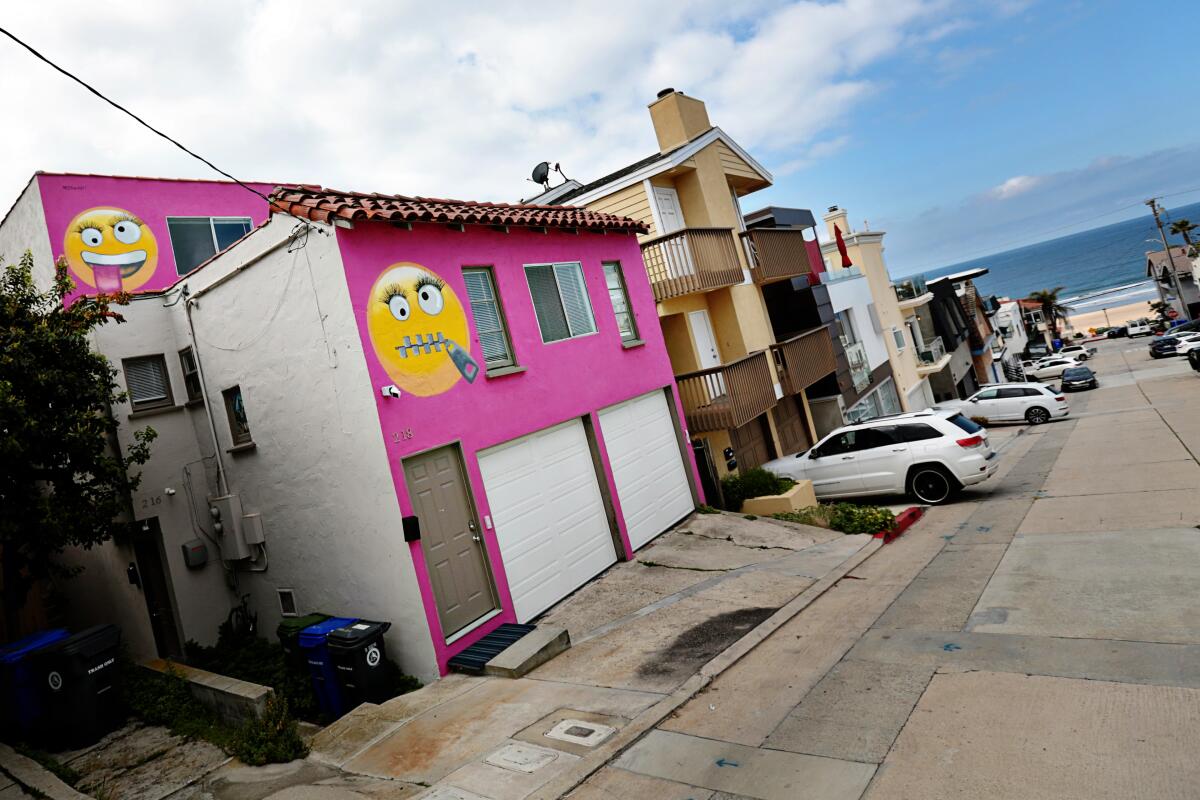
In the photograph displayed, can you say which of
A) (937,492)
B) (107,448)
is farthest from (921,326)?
(107,448)

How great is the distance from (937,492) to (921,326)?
2334cm

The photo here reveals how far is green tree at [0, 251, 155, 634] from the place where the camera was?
25.9 feet

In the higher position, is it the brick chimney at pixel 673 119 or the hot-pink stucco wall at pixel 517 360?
the brick chimney at pixel 673 119

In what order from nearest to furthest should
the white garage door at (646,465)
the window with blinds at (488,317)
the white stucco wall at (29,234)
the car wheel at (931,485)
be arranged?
the window with blinds at (488,317) < the white garage door at (646,465) < the white stucco wall at (29,234) < the car wheel at (931,485)

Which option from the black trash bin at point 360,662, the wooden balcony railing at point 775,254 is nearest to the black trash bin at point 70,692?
the black trash bin at point 360,662

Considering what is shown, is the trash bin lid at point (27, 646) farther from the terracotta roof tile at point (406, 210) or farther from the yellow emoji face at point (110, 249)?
the yellow emoji face at point (110, 249)

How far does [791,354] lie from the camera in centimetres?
1758

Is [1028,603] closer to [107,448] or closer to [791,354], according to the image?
[791,354]

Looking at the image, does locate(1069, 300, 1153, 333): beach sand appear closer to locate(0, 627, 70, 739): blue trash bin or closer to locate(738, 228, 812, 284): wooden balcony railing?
locate(738, 228, 812, 284): wooden balcony railing

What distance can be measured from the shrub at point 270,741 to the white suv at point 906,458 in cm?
1141

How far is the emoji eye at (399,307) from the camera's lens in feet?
28.0

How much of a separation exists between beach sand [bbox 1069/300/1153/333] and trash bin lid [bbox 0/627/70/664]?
354ft

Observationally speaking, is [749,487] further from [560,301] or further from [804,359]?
[560,301]

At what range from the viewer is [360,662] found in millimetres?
7586
